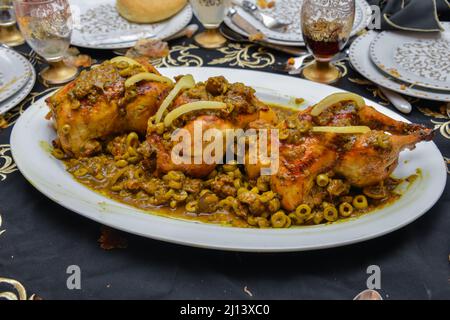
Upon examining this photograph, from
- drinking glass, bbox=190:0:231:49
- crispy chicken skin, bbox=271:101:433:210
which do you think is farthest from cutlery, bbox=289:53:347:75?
crispy chicken skin, bbox=271:101:433:210

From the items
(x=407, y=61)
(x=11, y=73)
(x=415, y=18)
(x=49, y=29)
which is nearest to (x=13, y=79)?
(x=11, y=73)

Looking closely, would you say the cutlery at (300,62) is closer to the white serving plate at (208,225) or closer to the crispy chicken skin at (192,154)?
the white serving plate at (208,225)

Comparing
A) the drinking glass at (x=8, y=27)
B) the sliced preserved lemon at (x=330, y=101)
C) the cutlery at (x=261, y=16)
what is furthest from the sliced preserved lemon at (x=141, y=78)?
the drinking glass at (x=8, y=27)

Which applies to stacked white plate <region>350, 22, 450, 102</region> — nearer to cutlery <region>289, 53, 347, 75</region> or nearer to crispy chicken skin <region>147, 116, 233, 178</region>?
cutlery <region>289, 53, 347, 75</region>

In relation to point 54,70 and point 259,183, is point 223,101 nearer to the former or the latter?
point 259,183

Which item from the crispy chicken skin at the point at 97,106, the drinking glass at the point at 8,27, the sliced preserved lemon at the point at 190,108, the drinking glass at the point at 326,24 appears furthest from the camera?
the drinking glass at the point at 8,27
